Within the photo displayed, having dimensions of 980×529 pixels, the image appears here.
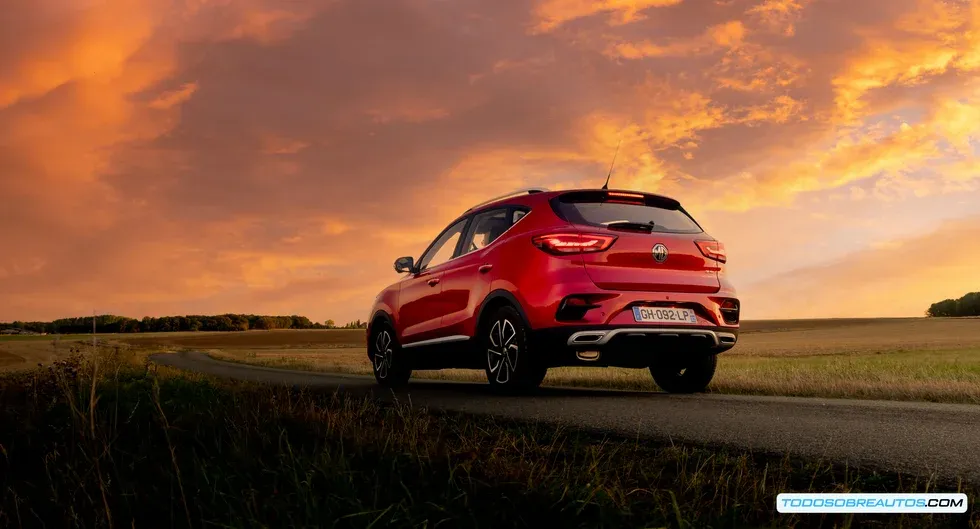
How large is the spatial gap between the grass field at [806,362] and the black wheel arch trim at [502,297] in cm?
345

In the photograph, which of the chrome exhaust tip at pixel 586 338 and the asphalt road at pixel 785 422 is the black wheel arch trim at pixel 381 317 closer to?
the asphalt road at pixel 785 422

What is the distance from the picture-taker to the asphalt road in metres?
4.68

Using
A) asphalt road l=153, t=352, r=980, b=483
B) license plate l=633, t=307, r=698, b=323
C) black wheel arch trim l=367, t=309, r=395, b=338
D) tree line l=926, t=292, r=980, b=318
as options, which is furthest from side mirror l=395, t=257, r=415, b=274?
tree line l=926, t=292, r=980, b=318

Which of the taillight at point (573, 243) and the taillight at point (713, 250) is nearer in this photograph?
the taillight at point (573, 243)

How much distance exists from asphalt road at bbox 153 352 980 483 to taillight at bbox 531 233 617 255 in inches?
55.2

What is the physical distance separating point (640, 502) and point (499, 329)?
4860mm

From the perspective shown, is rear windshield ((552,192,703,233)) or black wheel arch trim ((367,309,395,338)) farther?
black wheel arch trim ((367,309,395,338))

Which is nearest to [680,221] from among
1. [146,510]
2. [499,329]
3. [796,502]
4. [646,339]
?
[646,339]

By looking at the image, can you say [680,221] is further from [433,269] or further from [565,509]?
[565,509]

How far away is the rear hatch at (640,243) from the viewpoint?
301 inches

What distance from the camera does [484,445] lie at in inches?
200

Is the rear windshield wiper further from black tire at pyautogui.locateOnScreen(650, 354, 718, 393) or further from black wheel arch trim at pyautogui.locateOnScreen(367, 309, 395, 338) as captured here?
black wheel arch trim at pyautogui.locateOnScreen(367, 309, 395, 338)

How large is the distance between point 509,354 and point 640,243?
65.6 inches

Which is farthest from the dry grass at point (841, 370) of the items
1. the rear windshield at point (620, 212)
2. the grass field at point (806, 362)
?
the rear windshield at point (620, 212)
